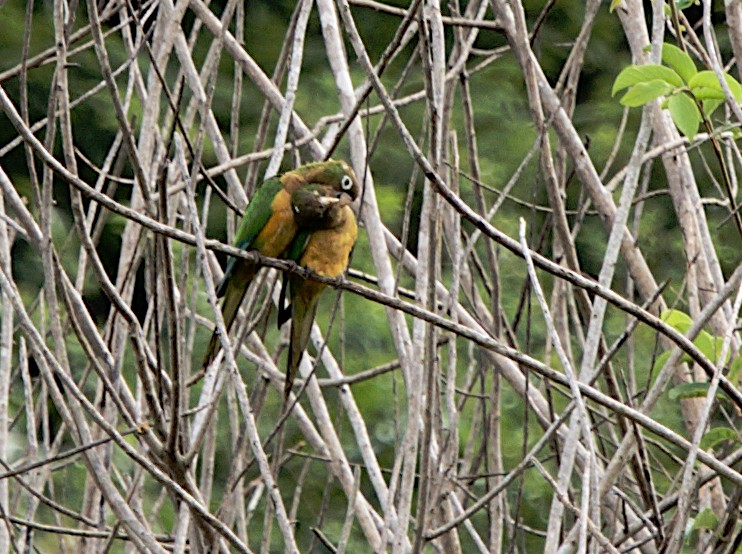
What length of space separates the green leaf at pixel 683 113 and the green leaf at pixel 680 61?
1.7 inches

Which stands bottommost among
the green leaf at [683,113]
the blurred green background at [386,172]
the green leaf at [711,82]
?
the blurred green background at [386,172]

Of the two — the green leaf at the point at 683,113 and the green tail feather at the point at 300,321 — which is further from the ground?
the green leaf at the point at 683,113

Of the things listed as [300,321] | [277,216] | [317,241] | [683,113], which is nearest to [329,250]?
[317,241]

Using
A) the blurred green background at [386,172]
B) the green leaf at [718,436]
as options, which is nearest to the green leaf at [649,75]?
the green leaf at [718,436]

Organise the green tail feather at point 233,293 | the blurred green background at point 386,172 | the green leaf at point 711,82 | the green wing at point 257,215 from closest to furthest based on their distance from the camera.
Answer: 1. the green leaf at point 711,82
2. the green tail feather at point 233,293
3. the green wing at point 257,215
4. the blurred green background at point 386,172

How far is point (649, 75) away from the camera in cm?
175

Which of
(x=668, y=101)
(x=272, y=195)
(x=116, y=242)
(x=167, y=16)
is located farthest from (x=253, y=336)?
(x=116, y=242)

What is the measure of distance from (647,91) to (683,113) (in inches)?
2.4

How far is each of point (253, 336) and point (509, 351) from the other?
1125 millimetres

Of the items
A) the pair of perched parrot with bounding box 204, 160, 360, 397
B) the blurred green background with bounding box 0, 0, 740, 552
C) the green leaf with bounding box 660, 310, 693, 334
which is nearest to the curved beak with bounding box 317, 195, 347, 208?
the pair of perched parrot with bounding box 204, 160, 360, 397

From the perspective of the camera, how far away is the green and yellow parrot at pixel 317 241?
2.51 m

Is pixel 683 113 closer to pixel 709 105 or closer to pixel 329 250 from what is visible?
pixel 709 105

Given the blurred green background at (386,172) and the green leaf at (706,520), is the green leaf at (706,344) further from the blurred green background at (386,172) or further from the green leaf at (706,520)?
the blurred green background at (386,172)

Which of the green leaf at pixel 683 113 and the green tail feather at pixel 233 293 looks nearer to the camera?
the green leaf at pixel 683 113
